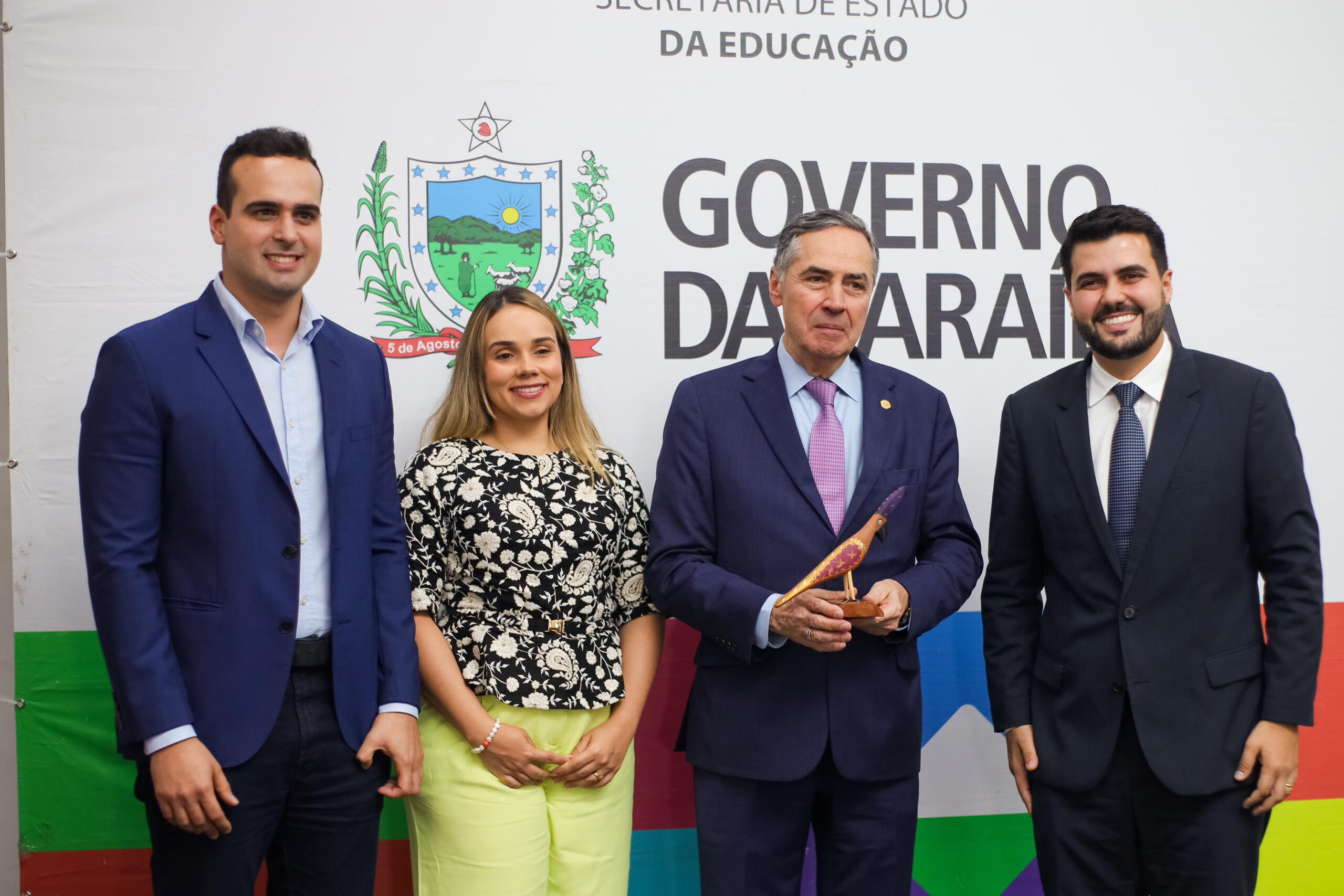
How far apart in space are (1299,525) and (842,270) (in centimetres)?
101

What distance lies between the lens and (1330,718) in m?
2.88

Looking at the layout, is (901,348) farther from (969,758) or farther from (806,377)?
(969,758)

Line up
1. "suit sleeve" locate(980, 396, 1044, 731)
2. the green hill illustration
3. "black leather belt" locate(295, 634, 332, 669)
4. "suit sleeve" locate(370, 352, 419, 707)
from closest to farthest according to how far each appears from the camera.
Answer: "black leather belt" locate(295, 634, 332, 669)
"suit sleeve" locate(370, 352, 419, 707)
"suit sleeve" locate(980, 396, 1044, 731)
the green hill illustration

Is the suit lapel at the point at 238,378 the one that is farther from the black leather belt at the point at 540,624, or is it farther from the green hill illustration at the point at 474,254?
the green hill illustration at the point at 474,254

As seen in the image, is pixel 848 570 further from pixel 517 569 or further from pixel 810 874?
pixel 810 874

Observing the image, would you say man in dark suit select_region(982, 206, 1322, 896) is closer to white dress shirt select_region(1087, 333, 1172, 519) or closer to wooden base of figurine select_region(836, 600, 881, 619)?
white dress shirt select_region(1087, 333, 1172, 519)

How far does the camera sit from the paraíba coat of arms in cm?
260

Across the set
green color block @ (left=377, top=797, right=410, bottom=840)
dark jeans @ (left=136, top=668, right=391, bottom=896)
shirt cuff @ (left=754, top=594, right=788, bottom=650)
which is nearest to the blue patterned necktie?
shirt cuff @ (left=754, top=594, right=788, bottom=650)

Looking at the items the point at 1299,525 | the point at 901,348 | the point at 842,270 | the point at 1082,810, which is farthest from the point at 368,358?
the point at 1299,525

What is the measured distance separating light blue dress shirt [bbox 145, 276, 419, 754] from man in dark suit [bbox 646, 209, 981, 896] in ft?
2.14

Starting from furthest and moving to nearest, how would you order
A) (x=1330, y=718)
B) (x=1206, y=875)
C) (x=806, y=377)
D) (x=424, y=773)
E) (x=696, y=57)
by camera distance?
(x=1330, y=718)
(x=696, y=57)
(x=806, y=377)
(x=424, y=773)
(x=1206, y=875)

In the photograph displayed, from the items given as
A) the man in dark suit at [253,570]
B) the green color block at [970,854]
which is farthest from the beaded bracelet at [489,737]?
the green color block at [970,854]

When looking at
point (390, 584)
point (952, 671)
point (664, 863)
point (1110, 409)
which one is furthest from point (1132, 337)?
point (664, 863)

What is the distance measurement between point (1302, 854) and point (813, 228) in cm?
230
